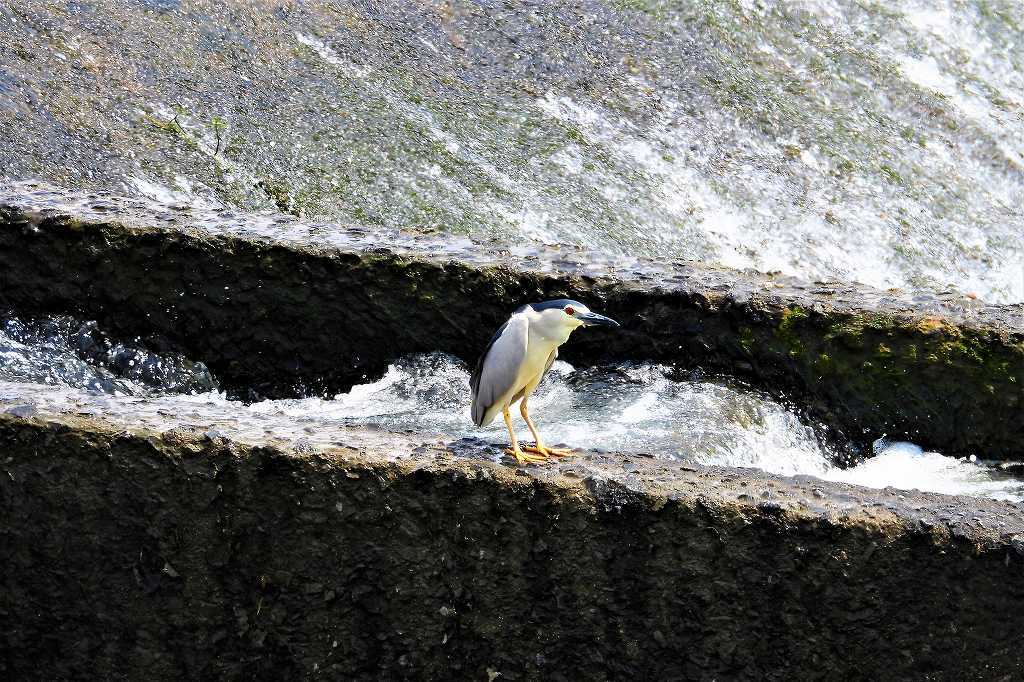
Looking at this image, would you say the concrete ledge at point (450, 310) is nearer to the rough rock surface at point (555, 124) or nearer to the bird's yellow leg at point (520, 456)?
the rough rock surface at point (555, 124)

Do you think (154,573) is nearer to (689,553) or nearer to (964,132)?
(689,553)

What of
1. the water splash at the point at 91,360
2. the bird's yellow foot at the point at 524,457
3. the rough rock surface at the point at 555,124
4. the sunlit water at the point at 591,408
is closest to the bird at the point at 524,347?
the bird's yellow foot at the point at 524,457

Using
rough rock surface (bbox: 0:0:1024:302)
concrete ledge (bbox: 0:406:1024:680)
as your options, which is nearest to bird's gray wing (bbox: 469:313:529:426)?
concrete ledge (bbox: 0:406:1024:680)

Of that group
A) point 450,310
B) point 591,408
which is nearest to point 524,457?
point 591,408

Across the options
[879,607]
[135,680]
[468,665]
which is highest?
[879,607]

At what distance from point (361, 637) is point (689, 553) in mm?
A: 1045

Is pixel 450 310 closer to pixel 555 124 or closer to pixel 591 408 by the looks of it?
pixel 591 408

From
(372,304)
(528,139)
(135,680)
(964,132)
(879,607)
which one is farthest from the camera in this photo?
(964,132)

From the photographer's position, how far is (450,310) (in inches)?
247

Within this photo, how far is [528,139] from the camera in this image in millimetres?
9211

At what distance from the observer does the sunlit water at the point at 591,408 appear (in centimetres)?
550

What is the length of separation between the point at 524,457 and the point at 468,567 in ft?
1.24

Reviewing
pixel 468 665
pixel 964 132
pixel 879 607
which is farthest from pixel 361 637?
pixel 964 132

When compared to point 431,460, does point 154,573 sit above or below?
below
